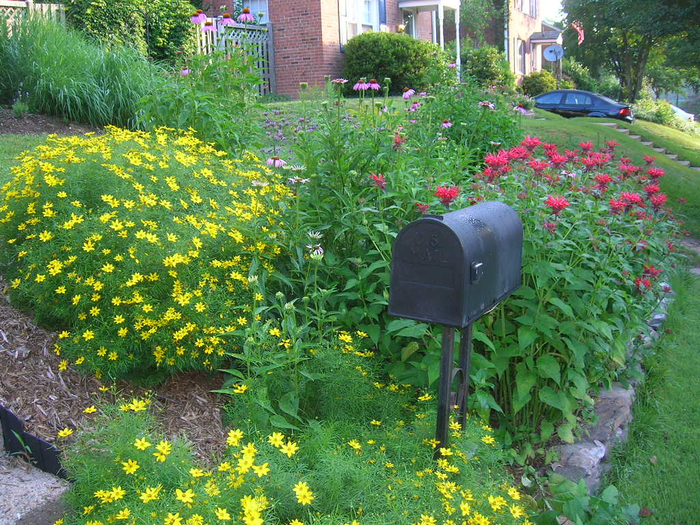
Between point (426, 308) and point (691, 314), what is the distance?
4262 mm

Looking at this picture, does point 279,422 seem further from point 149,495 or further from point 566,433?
point 566,433

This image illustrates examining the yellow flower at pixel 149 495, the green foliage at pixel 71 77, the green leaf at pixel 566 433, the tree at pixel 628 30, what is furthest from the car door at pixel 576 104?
the yellow flower at pixel 149 495

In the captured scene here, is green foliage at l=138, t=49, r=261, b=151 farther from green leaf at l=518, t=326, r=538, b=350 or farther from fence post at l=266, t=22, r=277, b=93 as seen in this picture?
fence post at l=266, t=22, r=277, b=93

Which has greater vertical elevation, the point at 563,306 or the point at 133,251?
the point at 133,251

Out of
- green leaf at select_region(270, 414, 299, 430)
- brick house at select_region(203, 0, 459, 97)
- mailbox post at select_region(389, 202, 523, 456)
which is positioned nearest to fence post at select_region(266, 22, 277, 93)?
brick house at select_region(203, 0, 459, 97)

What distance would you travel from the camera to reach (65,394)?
9.34ft

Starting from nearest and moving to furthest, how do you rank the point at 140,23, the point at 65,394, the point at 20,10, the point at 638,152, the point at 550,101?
the point at 65,394, the point at 20,10, the point at 140,23, the point at 638,152, the point at 550,101

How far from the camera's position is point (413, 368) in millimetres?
3387

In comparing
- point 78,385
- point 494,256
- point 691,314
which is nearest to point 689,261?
point 691,314

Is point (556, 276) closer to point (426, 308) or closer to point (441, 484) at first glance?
point (426, 308)

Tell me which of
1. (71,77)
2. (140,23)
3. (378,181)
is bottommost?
(378,181)

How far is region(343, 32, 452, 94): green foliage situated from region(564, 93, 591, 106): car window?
723 centimetres

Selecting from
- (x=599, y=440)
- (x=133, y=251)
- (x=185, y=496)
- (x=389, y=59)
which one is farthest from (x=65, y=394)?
(x=389, y=59)

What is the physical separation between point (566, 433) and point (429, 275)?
1.72m
